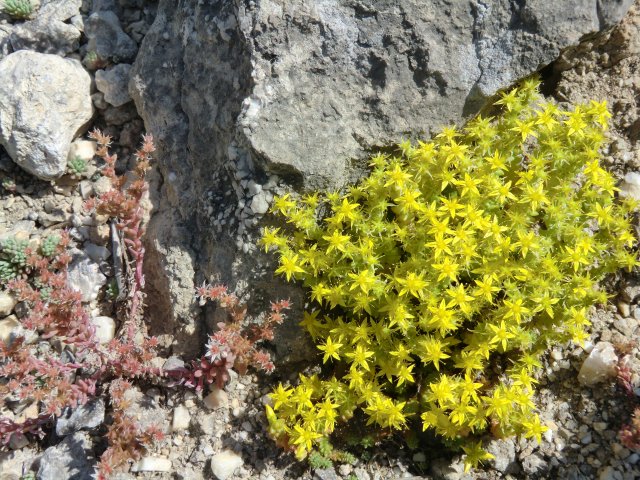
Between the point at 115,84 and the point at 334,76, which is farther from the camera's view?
the point at 115,84

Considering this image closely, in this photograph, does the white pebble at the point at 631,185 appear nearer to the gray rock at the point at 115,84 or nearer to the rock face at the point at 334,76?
the rock face at the point at 334,76

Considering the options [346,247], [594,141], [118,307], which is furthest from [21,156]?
[594,141]

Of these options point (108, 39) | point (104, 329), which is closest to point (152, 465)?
point (104, 329)

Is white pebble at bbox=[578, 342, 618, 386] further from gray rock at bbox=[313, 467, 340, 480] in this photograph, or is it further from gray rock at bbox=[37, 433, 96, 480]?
gray rock at bbox=[37, 433, 96, 480]

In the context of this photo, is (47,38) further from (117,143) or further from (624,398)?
(624,398)

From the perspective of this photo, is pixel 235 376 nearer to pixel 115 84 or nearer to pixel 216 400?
pixel 216 400

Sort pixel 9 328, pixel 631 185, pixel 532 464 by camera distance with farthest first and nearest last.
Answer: pixel 9 328
pixel 631 185
pixel 532 464
